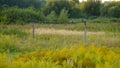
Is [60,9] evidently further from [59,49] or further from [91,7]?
[59,49]

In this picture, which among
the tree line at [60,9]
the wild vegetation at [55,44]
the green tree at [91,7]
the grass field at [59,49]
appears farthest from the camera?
the green tree at [91,7]

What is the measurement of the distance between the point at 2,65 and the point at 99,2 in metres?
48.8

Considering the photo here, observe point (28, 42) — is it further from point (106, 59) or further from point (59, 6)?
point (59, 6)

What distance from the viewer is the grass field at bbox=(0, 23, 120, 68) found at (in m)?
6.76

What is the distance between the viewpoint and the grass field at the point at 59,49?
6758mm

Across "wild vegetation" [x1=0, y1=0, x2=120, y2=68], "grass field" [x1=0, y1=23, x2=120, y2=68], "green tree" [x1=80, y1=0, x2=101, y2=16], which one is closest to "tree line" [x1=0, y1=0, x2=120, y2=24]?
"green tree" [x1=80, y1=0, x2=101, y2=16]

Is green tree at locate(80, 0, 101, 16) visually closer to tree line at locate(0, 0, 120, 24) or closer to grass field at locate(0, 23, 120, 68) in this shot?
tree line at locate(0, 0, 120, 24)

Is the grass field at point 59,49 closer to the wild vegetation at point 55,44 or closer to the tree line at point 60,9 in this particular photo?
the wild vegetation at point 55,44

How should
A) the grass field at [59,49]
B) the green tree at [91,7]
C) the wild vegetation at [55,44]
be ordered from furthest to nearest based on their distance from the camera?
the green tree at [91,7] → the wild vegetation at [55,44] → the grass field at [59,49]

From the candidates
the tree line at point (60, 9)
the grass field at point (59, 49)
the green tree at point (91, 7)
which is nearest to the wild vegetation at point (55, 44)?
the grass field at point (59, 49)

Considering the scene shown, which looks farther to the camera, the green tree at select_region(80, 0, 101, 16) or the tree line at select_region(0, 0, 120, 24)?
the green tree at select_region(80, 0, 101, 16)

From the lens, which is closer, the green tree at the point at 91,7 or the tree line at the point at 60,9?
the tree line at the point at 60,9

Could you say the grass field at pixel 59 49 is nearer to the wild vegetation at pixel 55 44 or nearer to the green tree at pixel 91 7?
the wild vegetation at pixel 55 44

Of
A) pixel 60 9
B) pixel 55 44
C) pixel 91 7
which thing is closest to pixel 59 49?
pixel 55 44
